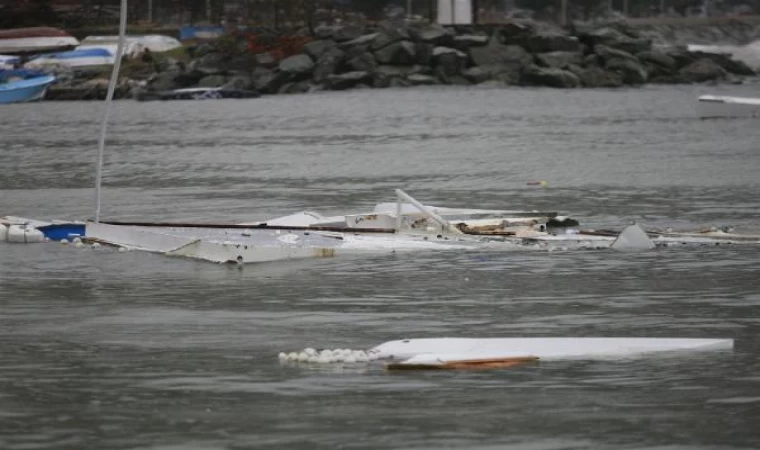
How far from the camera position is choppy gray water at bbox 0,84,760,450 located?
607 inches

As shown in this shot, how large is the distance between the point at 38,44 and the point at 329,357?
12380 cm

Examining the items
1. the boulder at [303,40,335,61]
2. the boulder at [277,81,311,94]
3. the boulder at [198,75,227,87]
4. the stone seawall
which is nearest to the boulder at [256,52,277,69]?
the stone seawall

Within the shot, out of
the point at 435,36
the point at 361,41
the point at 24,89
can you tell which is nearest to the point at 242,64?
the point at 361,41

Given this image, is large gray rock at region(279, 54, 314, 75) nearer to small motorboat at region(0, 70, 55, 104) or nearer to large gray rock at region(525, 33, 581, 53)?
large gray rock at region(525, 33, 581, 53)

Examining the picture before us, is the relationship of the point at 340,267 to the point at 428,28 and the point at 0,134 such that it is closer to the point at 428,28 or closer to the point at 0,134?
the point at 0,134

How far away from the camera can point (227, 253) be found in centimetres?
2686

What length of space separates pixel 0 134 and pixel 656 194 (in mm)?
41657

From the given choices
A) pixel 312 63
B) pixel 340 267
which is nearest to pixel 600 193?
pixel 340 267

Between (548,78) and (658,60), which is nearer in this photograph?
(548,78)

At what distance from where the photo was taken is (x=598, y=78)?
109312mm

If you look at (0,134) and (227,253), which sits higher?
(227,253)

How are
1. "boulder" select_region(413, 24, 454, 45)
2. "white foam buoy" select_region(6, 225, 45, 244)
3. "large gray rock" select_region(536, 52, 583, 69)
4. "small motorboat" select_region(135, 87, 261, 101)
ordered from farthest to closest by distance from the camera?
"boulder" select_region(413, 24, 454, 45) → "large gray rock" select_region(536, 52, 583, 69) → "small motorboat" select_region(135, 87, 261, 101) → "white foam buoy" select_region(6, 225, 45, 244)

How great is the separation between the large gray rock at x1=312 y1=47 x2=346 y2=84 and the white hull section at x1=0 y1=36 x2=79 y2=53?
32311 millimetres

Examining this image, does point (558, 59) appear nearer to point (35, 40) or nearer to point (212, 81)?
point (212, 81)
